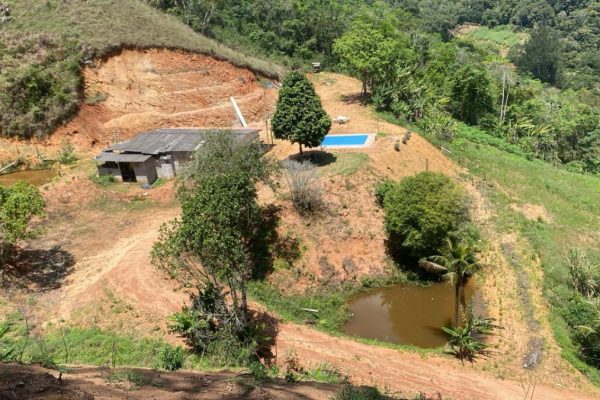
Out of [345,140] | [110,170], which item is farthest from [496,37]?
[110,170]

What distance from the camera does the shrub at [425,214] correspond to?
2148 centimetres

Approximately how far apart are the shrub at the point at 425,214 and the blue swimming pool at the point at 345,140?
8443mm

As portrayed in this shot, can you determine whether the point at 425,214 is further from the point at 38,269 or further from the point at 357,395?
the point at 38,269

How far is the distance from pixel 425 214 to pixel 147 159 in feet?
52.0

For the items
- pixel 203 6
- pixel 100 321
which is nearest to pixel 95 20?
pixel 203 6

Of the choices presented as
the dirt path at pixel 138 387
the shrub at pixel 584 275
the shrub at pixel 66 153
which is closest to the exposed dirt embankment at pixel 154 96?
the shrub at pixel 66 153

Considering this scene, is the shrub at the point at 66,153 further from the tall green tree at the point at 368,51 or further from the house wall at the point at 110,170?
the tall green tree at the point at 368,51

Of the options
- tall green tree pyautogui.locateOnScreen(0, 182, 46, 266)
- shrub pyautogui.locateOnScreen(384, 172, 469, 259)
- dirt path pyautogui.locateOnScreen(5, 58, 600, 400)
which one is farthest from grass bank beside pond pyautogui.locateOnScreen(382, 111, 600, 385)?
tall green tree pyautogui.locateOnScreen(0, 182, 46, 266)

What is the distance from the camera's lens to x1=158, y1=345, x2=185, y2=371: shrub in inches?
581

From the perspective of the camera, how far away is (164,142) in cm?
2920

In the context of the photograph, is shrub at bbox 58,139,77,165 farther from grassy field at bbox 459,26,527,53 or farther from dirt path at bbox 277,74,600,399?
grassy field at bbox 459,26,527,53

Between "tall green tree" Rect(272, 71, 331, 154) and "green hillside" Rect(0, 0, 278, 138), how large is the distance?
15966mm

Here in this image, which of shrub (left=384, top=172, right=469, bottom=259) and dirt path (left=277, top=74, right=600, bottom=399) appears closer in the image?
dirt path (left=277, top=74, right=600, bottom=399)

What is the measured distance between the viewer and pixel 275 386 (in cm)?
1238
